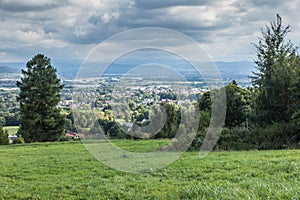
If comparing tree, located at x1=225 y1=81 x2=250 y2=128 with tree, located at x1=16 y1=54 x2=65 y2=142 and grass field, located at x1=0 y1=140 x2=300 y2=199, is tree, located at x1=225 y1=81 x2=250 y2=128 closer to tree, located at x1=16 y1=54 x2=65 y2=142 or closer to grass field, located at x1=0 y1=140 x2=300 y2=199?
grass field, located at x1=0 y1=140 x2=300 y2=199

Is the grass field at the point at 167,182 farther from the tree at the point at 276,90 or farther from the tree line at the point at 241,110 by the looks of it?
the tree at the point at 276,90

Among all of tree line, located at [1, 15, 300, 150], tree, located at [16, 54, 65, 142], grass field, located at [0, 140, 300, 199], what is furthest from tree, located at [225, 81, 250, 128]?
tree, located at [16, 54, 65, 142]

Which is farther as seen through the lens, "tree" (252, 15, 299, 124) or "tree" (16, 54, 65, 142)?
"tree" (16, 54, 65, 142)

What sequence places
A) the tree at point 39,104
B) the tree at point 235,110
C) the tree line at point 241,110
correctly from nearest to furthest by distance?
the tree line at point 241,110 < the tree at point 235,110 < the tree at point 39,104

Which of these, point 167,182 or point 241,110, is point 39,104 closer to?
point 241,110

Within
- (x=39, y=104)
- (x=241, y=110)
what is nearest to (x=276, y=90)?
(x=241, y=110)

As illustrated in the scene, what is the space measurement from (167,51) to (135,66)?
1.16 metres

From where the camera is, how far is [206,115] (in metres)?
21.5

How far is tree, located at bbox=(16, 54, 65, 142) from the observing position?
36.9 m

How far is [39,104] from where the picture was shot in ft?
123

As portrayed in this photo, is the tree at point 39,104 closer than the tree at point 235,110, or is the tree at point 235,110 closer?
the tree at point 235,110

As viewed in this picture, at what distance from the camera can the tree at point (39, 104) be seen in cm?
3694

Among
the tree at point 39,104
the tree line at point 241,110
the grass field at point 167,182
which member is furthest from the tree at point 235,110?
the tree at point 39,104

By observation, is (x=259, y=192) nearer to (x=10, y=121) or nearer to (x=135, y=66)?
(x=135, y=66)
